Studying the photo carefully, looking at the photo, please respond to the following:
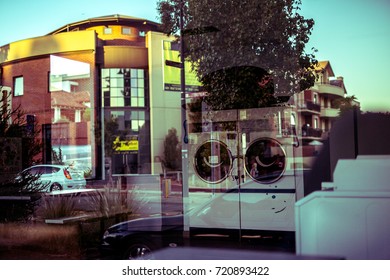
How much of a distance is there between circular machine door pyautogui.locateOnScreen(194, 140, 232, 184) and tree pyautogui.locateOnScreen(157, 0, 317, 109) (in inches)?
19.2

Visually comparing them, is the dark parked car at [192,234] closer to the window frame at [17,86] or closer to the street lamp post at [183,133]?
the street lamp post at [183,133]

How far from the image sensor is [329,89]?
411 cm

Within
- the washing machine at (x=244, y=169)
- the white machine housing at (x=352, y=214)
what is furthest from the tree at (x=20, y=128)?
the white machine housing at (x=352, y=214)

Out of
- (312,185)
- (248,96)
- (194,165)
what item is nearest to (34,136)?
(194,165)

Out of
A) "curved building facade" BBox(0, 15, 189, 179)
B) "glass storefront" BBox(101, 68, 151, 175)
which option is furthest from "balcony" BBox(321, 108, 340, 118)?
"glass storefront" BBox(101, 68, 151, 175)

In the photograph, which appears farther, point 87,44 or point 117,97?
point 117,97

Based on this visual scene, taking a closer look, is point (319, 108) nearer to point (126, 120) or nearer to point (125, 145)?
point (126, 120)

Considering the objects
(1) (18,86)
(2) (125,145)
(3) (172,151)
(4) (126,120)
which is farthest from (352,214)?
(1) (18,86)

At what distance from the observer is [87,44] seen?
5633mm

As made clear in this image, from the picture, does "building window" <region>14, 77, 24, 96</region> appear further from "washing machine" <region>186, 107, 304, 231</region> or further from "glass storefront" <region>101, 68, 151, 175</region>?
"washing machine" <region>186, 107, 304, 231</region>

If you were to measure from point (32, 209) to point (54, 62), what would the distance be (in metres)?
2.13

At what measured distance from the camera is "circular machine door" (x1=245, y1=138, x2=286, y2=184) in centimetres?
459

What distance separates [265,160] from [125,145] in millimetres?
2746
